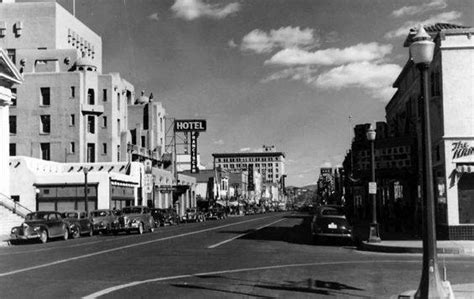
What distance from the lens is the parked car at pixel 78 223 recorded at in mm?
32312

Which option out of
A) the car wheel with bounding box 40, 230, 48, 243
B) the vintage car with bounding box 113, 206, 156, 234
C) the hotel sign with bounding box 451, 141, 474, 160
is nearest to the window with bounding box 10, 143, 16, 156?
the vintage car with bounding box 113, 206, 156, 234

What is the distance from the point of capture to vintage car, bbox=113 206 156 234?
34.6m

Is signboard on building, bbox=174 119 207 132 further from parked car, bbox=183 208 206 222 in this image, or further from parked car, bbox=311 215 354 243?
parked car, bbox=311 215 354 243

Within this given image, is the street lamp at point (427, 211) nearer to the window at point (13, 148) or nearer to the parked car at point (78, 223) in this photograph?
the parked car at point (78, 223)

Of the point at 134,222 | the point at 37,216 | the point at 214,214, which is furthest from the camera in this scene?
the point at 214,214

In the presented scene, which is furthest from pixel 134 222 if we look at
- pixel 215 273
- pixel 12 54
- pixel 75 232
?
pixel 12 54

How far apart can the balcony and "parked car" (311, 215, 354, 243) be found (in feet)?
147

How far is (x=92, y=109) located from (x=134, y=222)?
1294 inches

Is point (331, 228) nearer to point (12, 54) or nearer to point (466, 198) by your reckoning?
point (466, 198)

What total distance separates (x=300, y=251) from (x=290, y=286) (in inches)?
349

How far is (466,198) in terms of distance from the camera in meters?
22.8

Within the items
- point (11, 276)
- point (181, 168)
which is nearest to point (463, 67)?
point (11, 276)

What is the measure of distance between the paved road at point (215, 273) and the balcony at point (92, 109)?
45.9 meters

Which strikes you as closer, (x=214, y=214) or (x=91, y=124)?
(x=91, y=124)
